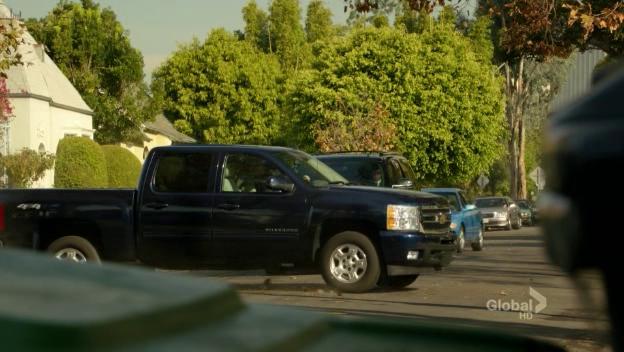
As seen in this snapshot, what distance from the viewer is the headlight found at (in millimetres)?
14422

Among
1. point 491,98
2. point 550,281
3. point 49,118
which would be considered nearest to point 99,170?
point 49,118

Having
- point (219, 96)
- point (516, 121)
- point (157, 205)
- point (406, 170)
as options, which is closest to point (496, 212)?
point (516, 121)

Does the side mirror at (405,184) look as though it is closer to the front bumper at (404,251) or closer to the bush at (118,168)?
the front bumper at (404,251)

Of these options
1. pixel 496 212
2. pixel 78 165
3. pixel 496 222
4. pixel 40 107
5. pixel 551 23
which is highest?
pixel 40 107

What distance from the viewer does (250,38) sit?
106625 mm

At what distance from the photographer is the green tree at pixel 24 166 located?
42.4 meters

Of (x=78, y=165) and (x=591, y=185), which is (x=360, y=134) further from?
(x=591, y=185)

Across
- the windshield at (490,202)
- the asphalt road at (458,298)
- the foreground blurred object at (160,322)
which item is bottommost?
the asphalt road at (458,298)

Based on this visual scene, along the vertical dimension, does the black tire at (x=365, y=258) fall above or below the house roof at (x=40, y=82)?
below

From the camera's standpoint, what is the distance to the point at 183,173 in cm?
1489

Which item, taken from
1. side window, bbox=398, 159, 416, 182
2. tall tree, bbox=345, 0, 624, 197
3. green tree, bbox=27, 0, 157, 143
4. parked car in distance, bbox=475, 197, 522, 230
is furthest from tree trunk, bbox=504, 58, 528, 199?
tall tree, bbox=345, 0, 624, 197

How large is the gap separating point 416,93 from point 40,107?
2084 centimetres

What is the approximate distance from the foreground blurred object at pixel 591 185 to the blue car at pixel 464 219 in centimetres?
2487

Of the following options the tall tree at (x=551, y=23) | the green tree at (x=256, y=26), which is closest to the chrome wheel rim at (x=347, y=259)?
the tall tree at (x=551, y=23)
